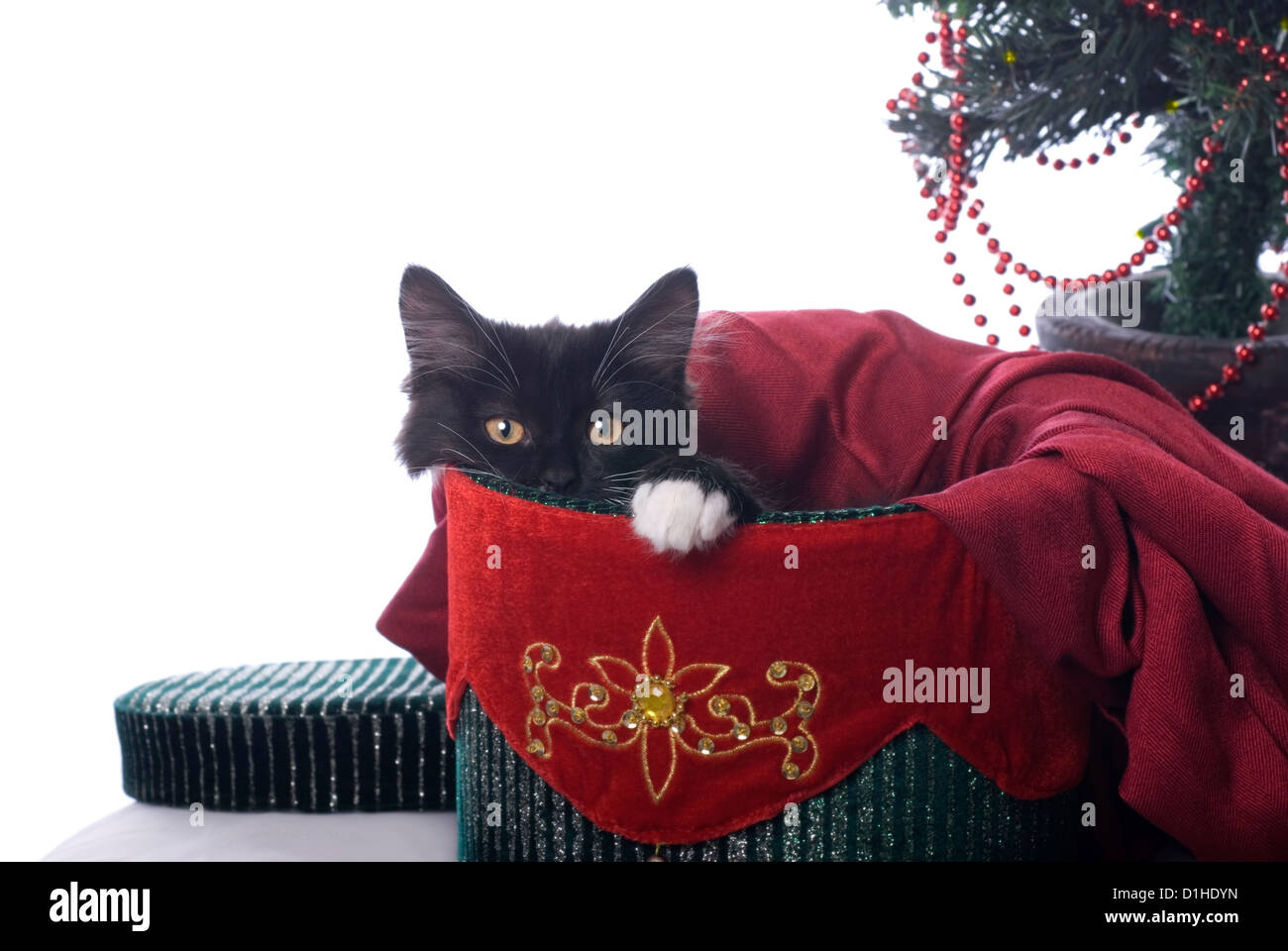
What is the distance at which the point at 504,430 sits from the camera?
121 cm

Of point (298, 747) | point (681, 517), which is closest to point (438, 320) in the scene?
point (681, 517)

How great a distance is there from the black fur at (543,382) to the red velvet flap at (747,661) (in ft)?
0.42

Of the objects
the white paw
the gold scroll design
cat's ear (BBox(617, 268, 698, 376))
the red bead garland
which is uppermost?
the red bead garland

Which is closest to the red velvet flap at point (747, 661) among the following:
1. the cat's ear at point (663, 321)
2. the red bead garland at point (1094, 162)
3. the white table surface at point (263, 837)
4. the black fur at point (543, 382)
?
the black fur at point (543, 382)

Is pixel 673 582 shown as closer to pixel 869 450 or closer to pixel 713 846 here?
pixel 713 846

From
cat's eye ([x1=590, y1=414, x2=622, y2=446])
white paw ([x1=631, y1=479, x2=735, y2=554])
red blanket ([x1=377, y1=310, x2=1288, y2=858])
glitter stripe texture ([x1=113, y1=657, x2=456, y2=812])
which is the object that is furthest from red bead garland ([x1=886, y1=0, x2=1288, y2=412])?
glitter stripe texture ([x1=113, y1=657, x2=456, y2=812])

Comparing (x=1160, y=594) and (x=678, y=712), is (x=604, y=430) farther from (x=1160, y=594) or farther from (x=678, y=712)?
(x=1160, y=594)

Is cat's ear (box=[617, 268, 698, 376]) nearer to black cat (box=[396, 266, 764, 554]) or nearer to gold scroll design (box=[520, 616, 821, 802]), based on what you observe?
black cat (box=[396, 266, 764, 554])

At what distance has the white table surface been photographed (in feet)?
4.37

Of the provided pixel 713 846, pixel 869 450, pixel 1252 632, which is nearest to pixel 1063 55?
pixel 869 450

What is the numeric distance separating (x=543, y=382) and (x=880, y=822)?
Answer: 1.73 feet

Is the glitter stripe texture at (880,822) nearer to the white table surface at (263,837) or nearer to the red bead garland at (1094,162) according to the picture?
the white table surface at (263,837)

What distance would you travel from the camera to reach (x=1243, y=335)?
183 cm
